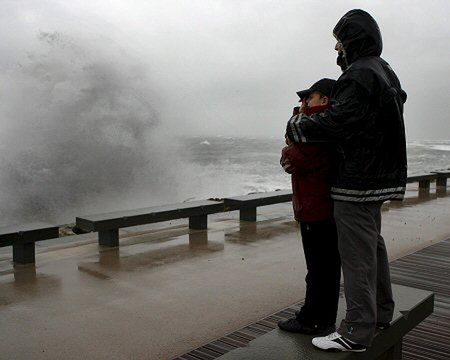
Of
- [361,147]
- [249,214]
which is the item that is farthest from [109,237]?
[361,147]

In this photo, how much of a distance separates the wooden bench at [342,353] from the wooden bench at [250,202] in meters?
4.43

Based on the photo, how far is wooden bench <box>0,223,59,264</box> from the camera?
5137mm

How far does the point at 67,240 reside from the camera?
21.9 ft

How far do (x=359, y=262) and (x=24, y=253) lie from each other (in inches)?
161

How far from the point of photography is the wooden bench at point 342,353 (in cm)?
237

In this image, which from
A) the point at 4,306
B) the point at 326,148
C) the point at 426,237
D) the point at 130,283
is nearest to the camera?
the point at 326,148

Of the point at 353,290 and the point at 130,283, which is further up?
the point at 353,290

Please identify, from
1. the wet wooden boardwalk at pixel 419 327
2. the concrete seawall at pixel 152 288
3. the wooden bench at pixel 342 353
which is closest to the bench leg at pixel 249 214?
the concrete seawall at pixel 152 288

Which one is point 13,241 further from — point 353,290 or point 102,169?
point 102,169

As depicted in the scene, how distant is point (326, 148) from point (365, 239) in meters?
0.49

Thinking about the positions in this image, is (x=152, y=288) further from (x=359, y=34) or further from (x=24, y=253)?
(x=359, y=34)

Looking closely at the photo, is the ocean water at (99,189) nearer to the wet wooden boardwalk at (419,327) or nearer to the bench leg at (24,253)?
the bench leg at (24,253)

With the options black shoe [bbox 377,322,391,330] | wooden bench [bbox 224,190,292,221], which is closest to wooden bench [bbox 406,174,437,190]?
wooden bench [bbox 224,190,292,221]

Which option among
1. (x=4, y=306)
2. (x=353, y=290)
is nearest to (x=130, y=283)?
(x=4, y=306)
